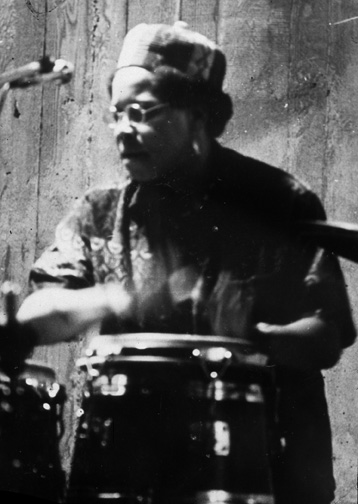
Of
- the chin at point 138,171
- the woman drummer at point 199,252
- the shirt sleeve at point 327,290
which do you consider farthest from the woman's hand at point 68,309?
the shirt sleeve at point 327,290

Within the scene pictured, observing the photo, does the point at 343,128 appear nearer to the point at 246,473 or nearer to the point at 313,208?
the point at 313,208

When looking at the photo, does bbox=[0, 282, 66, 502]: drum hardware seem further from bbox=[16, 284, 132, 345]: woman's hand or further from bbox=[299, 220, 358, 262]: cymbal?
bbox=[299, 220, 358, 262]: cymbal

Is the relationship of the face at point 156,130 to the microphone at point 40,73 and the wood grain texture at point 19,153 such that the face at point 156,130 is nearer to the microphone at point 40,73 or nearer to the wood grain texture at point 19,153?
the microphone at point 40,73

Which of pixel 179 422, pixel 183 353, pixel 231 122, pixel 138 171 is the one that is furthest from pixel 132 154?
pixel 179 422

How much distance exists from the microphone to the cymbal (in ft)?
3.16

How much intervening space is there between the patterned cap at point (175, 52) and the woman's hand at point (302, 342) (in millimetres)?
829

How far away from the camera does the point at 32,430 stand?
2617 millimetres

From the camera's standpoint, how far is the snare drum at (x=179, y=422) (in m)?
2.49

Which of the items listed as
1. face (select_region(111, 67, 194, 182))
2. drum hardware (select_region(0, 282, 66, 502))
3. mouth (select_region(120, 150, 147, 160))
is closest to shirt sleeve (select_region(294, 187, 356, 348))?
face (select_region(111, 67, 194, 182))

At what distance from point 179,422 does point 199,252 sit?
22.1 inches

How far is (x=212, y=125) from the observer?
2564 mm

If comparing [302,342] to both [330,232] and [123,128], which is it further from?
[123,128]

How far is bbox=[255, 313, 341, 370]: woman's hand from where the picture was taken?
98.1 inches

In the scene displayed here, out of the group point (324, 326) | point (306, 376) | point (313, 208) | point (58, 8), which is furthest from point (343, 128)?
point (58, 8)
